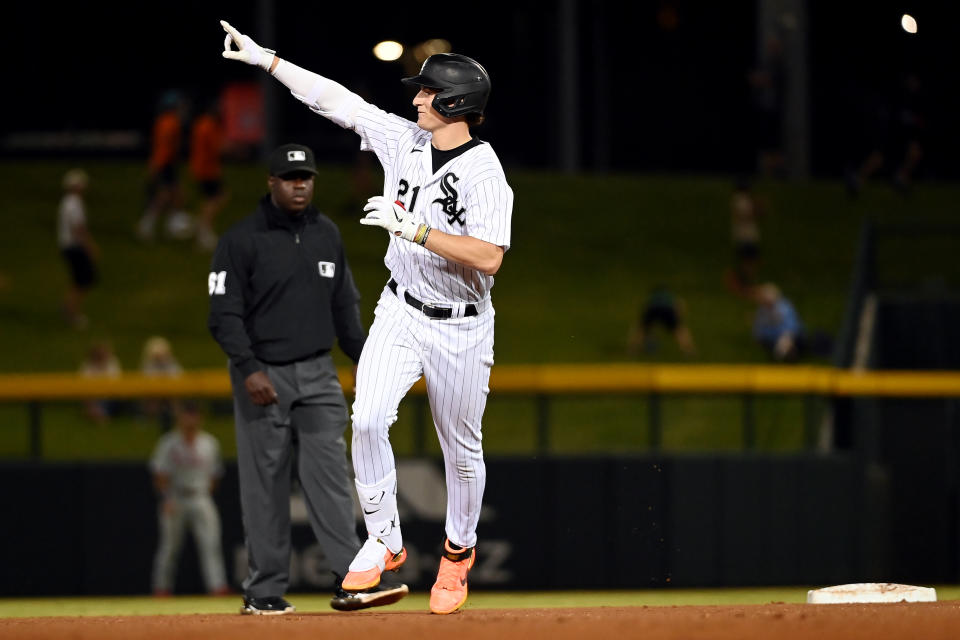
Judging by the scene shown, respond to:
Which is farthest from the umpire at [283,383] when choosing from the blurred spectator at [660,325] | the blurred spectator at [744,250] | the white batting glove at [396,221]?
the blurred spectator at [744,250]

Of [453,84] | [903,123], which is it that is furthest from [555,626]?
[903,123]

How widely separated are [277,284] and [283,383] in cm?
43

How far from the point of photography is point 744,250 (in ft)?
60.4

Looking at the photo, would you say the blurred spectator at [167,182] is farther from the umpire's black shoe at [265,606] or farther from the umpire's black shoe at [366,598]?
Answer: the umpire's black shoe at [366,598]

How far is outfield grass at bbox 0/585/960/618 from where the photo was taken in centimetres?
919

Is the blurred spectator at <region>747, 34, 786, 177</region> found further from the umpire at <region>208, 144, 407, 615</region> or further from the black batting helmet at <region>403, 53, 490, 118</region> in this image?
the black batting helmet at <region>403, 53, 490, 118</region>

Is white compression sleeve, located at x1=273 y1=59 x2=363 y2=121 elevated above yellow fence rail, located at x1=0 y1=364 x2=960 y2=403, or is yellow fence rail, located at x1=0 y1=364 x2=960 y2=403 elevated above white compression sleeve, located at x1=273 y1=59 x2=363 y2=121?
white compression sleeve, located at x1=273 y1=59 x2=363 y2=121

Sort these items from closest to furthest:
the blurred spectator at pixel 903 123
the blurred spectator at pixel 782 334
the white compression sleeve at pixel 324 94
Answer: the white compression sleeve at pixel 324 94, the blurred spectator at pixel 903 123, the blurred spectator at pixel 782 334

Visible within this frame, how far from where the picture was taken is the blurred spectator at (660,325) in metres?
16.5

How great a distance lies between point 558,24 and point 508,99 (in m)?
1.92

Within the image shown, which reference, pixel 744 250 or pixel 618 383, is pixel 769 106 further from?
pixel 618 383

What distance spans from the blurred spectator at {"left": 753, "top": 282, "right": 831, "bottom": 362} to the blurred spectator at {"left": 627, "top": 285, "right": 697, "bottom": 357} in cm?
83

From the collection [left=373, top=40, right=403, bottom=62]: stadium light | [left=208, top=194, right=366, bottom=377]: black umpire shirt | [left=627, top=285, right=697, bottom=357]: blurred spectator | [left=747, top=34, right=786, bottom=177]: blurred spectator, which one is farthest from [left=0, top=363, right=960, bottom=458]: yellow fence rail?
[left=208, top=194, right=366, bottom=377]: black umpire shirt

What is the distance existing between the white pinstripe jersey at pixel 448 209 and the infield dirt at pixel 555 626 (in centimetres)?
127
